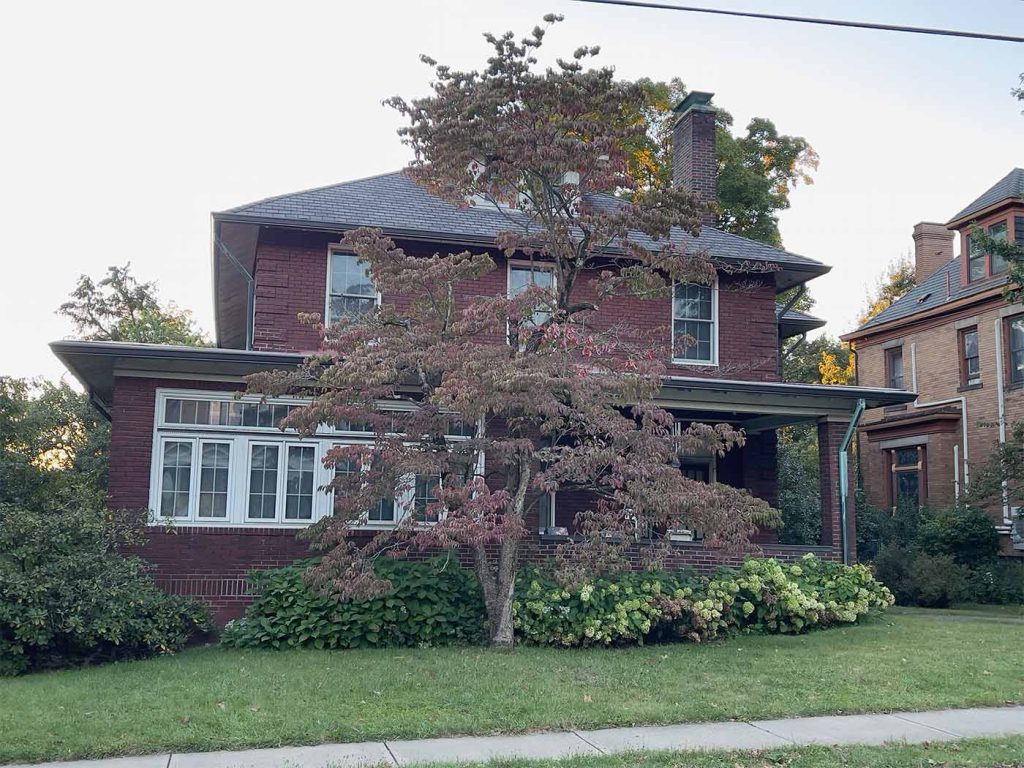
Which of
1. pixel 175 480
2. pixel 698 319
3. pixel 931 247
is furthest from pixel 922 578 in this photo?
pixel 931 247

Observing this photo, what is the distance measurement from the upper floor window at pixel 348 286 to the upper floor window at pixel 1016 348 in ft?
50.6

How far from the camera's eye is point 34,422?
16672mm

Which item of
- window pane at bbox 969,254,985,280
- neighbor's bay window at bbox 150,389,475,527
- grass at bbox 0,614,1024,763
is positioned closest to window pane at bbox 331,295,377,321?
neighbor's bay window at bbox 150,389,475,527

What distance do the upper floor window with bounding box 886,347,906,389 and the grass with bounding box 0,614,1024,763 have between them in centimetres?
1668

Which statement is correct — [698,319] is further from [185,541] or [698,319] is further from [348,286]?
[185,541]

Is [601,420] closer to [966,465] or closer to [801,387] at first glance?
[801,387]

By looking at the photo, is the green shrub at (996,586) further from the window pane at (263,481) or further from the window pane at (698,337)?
the window pane at (263,481)

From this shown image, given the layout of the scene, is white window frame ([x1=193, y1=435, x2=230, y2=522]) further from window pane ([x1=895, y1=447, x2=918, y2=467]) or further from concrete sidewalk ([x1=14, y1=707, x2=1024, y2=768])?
window pane ([x1=895, y1=447, x2=918, y2=467])

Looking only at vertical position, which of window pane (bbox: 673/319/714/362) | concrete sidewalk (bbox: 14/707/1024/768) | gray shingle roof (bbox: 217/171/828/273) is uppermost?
gray shingle roof (bbox: 217/171/828/273)

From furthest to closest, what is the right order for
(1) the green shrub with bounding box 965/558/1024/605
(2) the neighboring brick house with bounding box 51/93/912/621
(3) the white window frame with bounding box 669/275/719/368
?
(1) the green shrub with bounding box 965/558/1024/605 → (3) the white window frame with bounding box 669/275/719/368 → (2) the neighboring brick house with bounding box 51/93/912/621

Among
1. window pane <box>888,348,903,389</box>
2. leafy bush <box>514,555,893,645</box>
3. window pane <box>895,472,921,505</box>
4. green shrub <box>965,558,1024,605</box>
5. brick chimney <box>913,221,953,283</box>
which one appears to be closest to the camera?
leafy bush <box>514,555,893,645</box>

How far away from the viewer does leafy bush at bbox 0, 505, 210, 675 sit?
10.6m

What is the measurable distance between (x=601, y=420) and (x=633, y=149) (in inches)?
791

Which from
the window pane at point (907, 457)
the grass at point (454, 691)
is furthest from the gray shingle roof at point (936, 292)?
the grass at point (454, 691)
